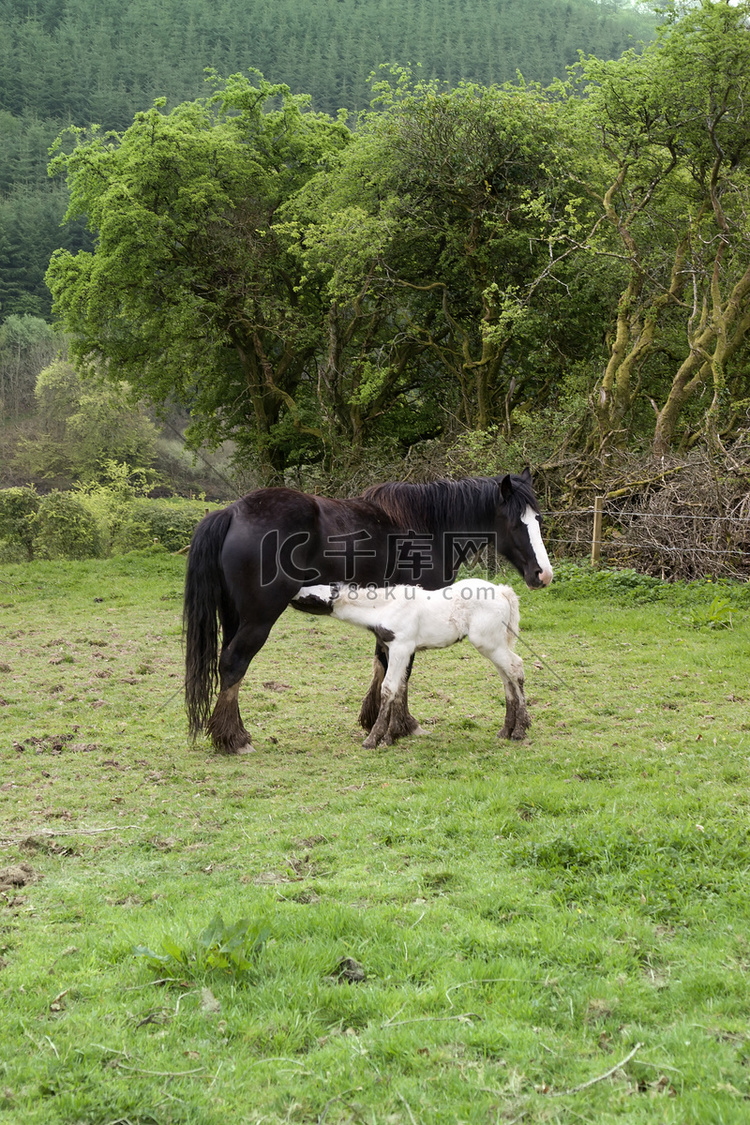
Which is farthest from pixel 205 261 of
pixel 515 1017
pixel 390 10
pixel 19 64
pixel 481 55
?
pixel 390 10

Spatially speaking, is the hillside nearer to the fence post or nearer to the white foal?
the fence post

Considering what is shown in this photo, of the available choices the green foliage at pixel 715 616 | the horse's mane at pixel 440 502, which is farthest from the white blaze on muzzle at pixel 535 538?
the green foliage at pixel 715 616

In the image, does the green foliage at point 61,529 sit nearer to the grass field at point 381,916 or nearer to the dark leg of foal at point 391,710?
the grass field at point 381,916

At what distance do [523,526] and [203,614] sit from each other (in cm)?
253

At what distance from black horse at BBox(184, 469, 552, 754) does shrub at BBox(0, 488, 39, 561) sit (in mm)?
14567

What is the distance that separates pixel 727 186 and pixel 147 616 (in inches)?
464

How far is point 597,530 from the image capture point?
1265cm

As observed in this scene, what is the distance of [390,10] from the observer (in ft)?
201

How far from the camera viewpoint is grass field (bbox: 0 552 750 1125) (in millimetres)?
2324

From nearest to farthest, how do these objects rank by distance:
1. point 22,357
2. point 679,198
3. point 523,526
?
point 523,526 < point 679,198 < point 22,357

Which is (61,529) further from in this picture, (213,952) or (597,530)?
(213,952)

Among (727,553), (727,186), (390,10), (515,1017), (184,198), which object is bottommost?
(515,1017)

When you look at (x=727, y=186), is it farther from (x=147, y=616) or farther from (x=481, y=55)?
(x=481, y=55)

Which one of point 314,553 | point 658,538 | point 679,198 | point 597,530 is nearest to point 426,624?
point 314,553
